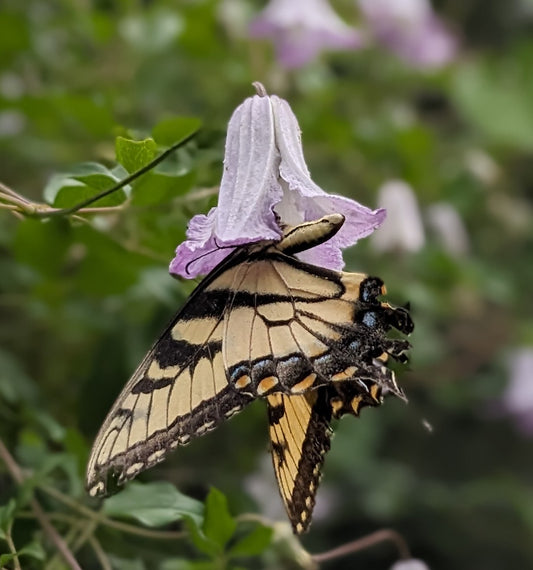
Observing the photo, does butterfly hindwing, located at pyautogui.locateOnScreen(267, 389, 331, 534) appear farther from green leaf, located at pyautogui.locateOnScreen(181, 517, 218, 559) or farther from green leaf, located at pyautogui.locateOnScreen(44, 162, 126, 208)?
green leaf, located at pyautogui.locateOnScreen(44, 162, 126, 208)

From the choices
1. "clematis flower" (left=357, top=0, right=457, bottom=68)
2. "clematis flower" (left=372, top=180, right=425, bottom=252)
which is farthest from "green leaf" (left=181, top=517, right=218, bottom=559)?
"clematis flower" (left=357, top=0, right=457, bottom=68)

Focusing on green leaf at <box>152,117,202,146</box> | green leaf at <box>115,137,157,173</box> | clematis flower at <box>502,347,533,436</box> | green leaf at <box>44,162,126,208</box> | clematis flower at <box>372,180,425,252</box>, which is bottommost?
clematis flower at <box>502,347,533,436</box>

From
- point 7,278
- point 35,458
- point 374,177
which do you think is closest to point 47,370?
point 7,278

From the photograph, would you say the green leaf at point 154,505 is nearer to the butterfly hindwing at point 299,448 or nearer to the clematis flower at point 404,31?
the butterfly hindwing at point 299,448

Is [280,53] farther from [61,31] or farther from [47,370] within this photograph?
[47,370]

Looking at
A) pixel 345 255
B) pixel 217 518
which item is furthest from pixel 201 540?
pixel 345 255

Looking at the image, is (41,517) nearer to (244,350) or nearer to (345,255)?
(244,350)

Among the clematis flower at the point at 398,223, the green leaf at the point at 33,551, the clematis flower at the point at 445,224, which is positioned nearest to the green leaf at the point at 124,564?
the green leaf at the point at 33,551
